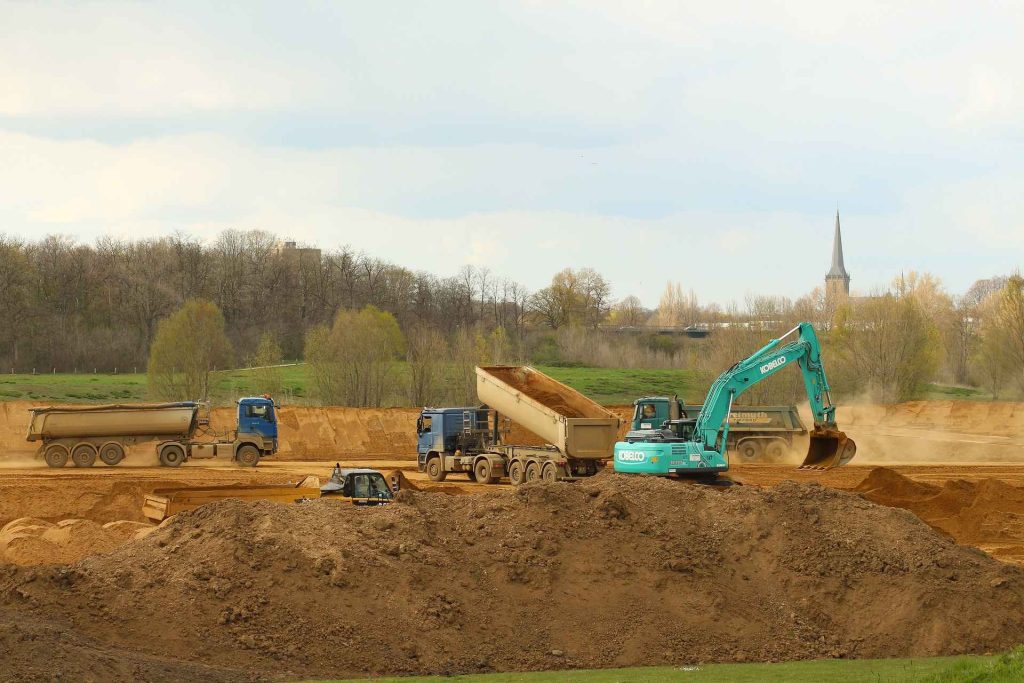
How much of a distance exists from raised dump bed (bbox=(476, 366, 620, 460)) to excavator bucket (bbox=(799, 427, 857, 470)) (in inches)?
227

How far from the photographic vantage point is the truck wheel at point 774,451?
40219 mm

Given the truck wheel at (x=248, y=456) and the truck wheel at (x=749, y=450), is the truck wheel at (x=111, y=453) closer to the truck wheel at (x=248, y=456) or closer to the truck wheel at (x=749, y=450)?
the truck wheel at (x=248, y=456)

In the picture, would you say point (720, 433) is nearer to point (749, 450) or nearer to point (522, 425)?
point (522, 425)

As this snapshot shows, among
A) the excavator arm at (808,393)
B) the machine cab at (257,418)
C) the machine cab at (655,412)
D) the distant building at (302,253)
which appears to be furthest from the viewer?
the distant building at (302,253)

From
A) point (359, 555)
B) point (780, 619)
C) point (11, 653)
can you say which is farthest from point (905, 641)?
point (11, 653)

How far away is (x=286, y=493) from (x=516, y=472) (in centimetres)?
1039

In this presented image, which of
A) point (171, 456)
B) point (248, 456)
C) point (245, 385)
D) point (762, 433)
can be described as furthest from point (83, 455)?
point (245, 385)

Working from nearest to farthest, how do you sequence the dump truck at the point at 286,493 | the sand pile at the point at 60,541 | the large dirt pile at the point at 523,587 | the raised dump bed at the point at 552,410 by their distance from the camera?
the large dirt pile at the point at 523,587
the sand pile at the point at 60,541
the dump truck at the point at 286,493
the raised dump bed at the point at 552,410

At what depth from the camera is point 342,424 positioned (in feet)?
183

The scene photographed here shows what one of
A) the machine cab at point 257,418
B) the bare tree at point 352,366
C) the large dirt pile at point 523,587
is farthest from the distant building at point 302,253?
the large dirt pile at point 523,587

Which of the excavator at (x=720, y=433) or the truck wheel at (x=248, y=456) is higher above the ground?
the excavator at (x=720, y=433)

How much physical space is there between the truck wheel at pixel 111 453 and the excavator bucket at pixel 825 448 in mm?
24682

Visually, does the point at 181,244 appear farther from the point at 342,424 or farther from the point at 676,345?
the point at 342,424

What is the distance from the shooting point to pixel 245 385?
7494cm
